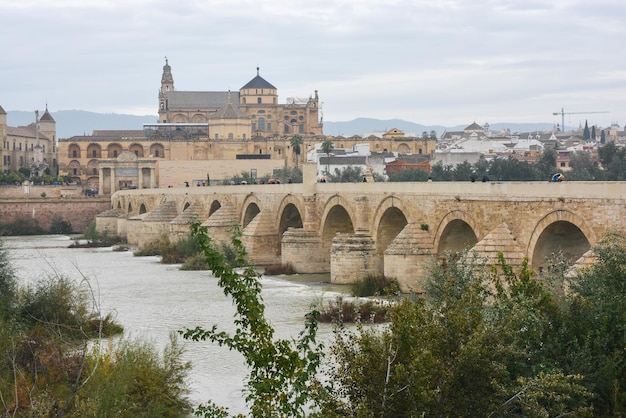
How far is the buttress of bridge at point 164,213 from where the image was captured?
42.8 metres

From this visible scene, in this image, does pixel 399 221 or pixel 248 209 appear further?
pixel 248 209

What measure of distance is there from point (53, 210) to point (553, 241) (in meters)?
47.4

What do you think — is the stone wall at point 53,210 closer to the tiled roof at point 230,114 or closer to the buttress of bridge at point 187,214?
the buttress of bridge at point 187,214

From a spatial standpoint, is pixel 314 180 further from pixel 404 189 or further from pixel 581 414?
pixel 581 414

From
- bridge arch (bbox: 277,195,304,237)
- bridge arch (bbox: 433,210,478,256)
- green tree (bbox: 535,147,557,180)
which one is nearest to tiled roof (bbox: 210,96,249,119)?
green tree (bbox: 535,147,557,180)

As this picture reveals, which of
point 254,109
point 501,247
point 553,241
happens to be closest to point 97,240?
point 501,247

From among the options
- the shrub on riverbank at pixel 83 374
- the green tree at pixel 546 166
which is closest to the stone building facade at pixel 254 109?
the green tree at pixel 546 166

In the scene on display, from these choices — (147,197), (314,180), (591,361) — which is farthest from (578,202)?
(147,197)

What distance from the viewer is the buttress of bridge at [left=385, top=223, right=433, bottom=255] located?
22.1 m

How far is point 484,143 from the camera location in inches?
3041

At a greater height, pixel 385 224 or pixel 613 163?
pixel 613 163

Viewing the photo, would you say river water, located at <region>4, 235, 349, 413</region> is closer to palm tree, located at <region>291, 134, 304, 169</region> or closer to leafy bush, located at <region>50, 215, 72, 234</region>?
leafy bush, located at <region>50, 215, 72, 234</region>

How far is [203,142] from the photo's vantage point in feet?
272

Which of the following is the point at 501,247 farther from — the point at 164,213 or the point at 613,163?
the point at 164,213
